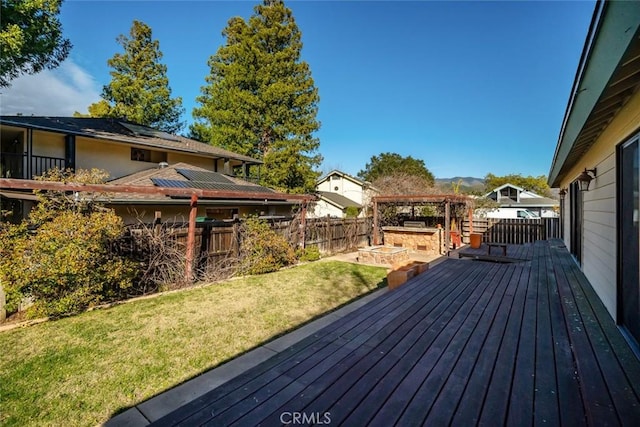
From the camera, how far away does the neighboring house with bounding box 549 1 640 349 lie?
1.70 meters

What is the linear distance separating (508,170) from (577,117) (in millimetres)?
51639

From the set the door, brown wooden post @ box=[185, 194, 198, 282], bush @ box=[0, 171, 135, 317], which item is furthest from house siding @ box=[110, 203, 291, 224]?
the door

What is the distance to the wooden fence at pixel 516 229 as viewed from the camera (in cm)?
1467

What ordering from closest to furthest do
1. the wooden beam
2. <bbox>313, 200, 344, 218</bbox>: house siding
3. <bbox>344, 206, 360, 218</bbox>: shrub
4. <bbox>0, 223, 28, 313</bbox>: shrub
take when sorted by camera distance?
<bbox>0, 223, 28, 313</bbox>: shrub
the wooden beam
<bbox>344, 206, 360, 218</bbox>: shrub
<bbox>313, 200, 344, 218</bbox>: house siding

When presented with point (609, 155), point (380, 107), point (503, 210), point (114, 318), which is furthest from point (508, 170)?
point (114, 318)

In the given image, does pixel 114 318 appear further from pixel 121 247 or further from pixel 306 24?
pixel 306 24

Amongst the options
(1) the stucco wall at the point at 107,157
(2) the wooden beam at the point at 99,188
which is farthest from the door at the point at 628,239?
(1) the stucco wall at the point at 107,157

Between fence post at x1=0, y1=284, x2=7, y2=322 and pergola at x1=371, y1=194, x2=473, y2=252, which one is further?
pergola at x1=371, y1=194, x2=473, y2=252

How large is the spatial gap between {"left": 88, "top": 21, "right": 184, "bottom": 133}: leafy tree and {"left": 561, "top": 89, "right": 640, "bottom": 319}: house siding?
2503 centimetres

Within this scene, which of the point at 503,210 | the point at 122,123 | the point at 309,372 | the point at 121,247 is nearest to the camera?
the point at 309,372

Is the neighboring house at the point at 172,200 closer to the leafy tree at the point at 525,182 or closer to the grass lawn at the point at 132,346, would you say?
the grass lawn at the point at 132,346

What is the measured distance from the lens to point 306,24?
21.9 m

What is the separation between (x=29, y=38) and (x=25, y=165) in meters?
4.17

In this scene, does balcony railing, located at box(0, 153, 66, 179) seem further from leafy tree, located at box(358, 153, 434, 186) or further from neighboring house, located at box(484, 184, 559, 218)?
leafy tree, located at box(358, 153, 434, 186)
